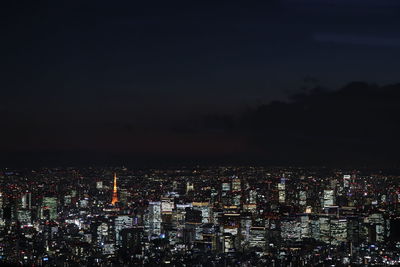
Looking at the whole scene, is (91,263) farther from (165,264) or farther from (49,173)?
(49,173)

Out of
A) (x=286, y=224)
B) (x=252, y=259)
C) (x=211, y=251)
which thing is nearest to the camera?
(x=252, y=259)

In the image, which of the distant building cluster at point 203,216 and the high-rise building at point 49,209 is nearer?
the distant building cluster at point 203,216

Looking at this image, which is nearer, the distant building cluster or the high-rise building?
the distant building cluster

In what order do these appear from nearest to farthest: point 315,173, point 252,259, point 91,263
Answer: point 91,263 → point 252,259 → point 315,173

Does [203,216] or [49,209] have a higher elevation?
[49,209]

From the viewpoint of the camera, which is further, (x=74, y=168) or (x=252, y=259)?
(x=74, y=168)

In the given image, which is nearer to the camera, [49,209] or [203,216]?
[49,209]

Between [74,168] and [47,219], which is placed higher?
[74,168]

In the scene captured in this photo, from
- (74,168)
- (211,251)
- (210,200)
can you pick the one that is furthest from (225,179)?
(74,168)
